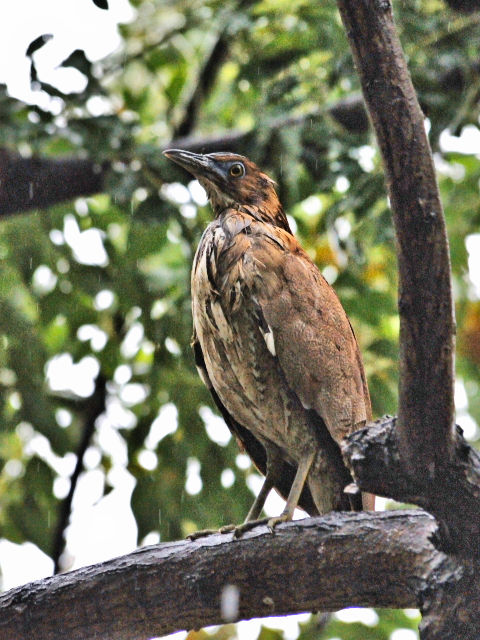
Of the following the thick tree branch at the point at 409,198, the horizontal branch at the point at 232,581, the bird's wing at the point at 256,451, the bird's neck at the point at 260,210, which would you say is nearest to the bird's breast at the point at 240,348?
the bird's wing at the point at 256,451

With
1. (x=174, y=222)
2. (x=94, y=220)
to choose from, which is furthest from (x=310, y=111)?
(x=94, y=220)

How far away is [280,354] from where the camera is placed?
4137 mm

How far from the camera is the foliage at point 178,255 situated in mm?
5348

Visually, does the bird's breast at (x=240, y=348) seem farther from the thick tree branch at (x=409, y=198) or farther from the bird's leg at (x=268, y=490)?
the thick tree branch at (x=409, y=198)

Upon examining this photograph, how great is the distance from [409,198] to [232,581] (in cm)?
161

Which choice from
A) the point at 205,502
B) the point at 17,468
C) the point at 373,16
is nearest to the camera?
the point at 373,16

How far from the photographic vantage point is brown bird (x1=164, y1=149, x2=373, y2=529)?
13.5 ft

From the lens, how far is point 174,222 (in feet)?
20.2

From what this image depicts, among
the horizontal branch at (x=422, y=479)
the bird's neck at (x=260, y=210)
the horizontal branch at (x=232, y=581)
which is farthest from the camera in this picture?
the bird's neck at (x=260, y=210)

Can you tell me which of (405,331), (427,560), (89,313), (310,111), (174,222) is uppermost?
(310,111)

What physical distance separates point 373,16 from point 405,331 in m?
0.97

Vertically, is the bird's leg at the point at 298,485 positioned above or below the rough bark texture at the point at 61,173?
below

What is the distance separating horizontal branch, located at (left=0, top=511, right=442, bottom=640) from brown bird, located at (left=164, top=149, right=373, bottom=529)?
0.42 metres

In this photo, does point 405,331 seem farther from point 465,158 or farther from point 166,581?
point 465,158
